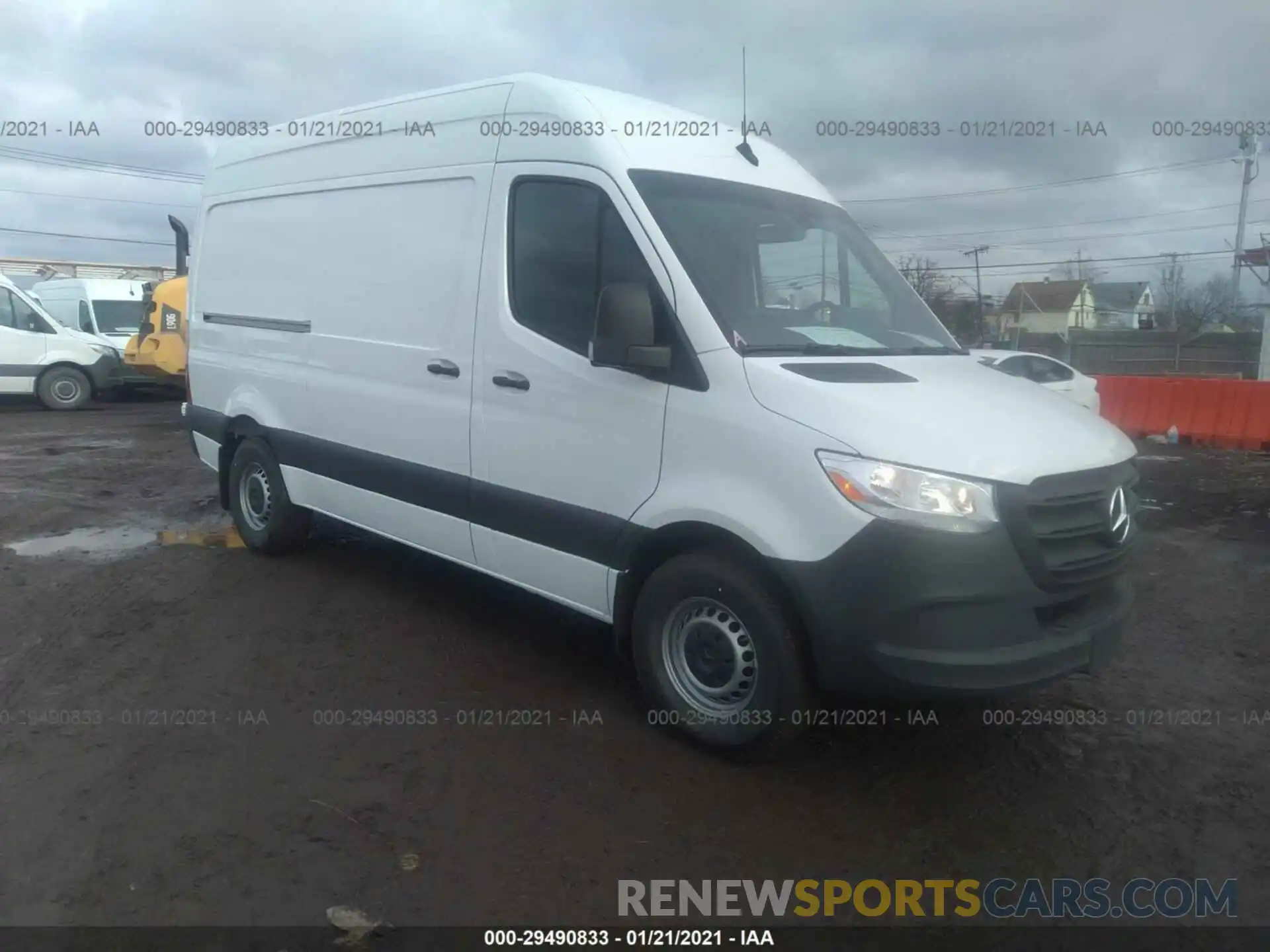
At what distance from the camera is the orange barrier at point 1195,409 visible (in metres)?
14.0

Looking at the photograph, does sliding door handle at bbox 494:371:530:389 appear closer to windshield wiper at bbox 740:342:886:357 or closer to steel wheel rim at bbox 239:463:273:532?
windshield wiper at bbox 740:342:886:357

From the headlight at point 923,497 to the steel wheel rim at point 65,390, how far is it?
1794 cm

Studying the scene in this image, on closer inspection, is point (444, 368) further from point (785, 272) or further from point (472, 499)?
point (785, 272)

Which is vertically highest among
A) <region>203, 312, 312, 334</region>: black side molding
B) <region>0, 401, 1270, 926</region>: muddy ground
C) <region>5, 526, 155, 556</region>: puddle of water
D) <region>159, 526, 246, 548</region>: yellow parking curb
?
<region>203, 312, 312, 334</region>: black side molding

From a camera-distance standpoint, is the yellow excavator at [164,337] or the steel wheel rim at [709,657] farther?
the yellow excavator at [164,337]

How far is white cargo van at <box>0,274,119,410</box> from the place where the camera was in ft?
56.2

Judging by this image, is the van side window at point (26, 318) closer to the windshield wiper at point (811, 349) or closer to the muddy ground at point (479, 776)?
the muddy ground at point (479, 776)

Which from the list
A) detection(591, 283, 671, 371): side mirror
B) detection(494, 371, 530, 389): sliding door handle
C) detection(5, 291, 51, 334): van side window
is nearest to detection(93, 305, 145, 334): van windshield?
detection(5, 291, 51, 334): van side window

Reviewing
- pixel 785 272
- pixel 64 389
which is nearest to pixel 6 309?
A: pixel 64 389

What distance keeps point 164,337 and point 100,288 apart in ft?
18.7

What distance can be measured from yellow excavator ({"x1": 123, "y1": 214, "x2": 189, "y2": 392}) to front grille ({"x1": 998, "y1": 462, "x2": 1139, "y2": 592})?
1581 centimetres

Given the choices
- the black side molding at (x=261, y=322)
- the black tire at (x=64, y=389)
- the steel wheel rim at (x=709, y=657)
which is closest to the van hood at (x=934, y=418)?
the steel wheel rim at (x=709, y=657)

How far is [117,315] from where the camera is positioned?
21.4 metres

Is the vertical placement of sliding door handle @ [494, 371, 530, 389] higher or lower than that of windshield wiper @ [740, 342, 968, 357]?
lower
